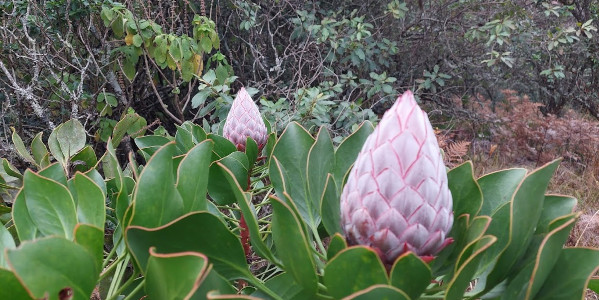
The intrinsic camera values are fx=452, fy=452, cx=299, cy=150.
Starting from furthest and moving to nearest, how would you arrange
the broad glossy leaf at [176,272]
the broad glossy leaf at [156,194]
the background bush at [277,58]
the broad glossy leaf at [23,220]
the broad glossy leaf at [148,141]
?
the background bush at [277,58] → the broad glossy leaf at [148,141] → the broad glossy leaf at [23,220] → the broad glossy leaf at [156,194] → the broad glossy leaf at [176,272]

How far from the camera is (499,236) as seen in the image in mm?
→ 638

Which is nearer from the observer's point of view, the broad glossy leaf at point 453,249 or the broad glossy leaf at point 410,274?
the broad glossy leaf at point 410,274

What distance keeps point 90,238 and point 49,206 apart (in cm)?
15

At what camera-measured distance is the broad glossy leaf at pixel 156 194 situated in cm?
57

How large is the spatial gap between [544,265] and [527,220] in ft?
0.22

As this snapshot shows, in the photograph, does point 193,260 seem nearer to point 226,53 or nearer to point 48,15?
point 48,15

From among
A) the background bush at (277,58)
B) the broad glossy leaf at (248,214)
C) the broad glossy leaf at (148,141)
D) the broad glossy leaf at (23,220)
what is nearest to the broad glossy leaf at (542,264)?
the broad glossy leaf at (248,214)

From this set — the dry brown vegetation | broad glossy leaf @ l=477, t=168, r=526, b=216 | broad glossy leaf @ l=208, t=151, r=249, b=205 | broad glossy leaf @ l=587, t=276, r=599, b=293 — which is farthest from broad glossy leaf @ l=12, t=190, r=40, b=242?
the dry brown vegetation

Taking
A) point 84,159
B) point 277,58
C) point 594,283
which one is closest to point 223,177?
point 84,159

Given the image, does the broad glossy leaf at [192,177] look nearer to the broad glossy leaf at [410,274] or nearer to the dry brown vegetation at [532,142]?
the broad glossy leaf at [410,274]

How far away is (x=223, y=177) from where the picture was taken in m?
0.84

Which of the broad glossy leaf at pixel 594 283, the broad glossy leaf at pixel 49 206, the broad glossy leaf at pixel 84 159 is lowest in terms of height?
the broad glossy leaf at pixel 84 159

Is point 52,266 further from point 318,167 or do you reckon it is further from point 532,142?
point 532,142

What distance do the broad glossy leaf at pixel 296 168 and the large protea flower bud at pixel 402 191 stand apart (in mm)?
162
